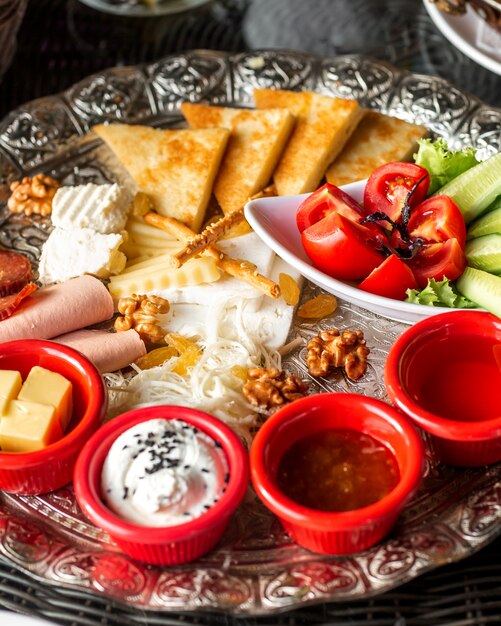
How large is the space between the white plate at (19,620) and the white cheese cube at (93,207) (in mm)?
1586

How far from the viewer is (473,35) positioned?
4.51 metres

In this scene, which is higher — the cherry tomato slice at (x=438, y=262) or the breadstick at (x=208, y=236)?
the cherry tomato slice at (x=438, y=262)

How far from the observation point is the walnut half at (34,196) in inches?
156

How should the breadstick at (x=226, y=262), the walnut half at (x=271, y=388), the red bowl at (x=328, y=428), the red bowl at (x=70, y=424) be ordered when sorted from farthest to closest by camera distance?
the breadstick at (x=226, y=262)
the walnut half at (x=271, y=388)
the red bowl at (x=70, y=424)
the red bowl at (x=328, y=428)

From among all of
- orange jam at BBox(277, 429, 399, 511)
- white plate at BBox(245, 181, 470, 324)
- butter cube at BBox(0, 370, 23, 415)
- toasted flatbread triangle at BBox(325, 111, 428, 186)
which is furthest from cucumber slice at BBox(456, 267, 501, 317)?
butter cube at BBox(0, 370, 23, 415)

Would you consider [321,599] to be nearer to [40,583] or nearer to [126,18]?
[40,583]

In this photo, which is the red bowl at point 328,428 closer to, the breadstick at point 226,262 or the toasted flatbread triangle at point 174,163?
the breadstick at point 226,262

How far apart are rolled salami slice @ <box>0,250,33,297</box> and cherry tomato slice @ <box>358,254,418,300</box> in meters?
1.29

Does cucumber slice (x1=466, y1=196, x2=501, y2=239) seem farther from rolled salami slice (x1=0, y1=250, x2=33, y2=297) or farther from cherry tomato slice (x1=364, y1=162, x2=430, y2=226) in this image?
rolled salami slice (x1=0, y1=250, x2=33, y2=297)

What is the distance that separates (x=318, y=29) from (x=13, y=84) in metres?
1.75

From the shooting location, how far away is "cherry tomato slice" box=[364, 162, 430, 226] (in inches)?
137

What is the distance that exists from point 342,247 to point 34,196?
4.82 ft

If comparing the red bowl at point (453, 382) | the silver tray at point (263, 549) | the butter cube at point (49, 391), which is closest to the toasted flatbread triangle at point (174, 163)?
the silver tray at point (263, 549)

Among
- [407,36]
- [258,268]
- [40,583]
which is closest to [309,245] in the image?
[258,268]
